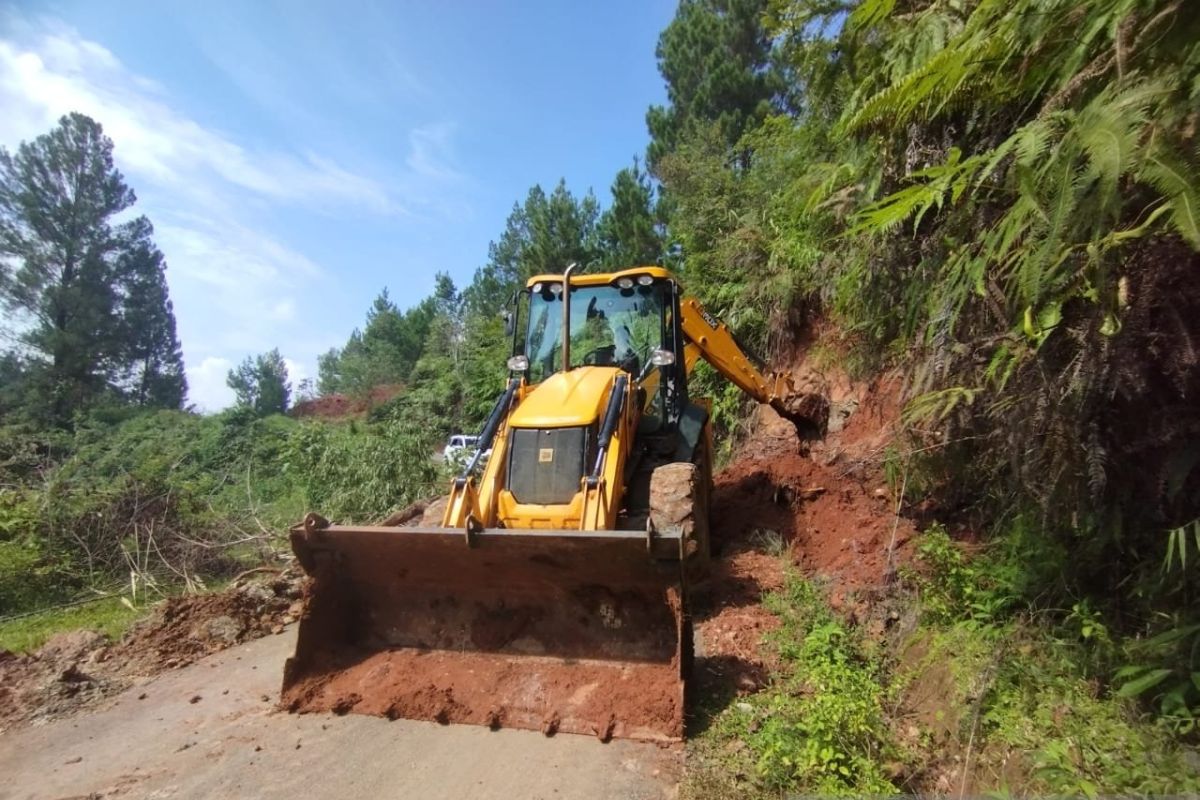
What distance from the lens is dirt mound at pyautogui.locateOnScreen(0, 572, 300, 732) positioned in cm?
539

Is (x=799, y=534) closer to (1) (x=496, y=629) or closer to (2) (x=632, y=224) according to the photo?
(1) (x=496, y=629)

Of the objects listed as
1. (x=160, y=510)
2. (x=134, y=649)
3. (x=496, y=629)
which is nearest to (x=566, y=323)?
(x=496, y=629)

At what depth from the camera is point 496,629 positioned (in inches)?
203

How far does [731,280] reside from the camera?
46.1ft

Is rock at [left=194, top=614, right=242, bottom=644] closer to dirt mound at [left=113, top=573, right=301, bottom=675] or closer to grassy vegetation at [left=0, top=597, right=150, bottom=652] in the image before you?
dirt mound at [left=113, top=573, right=301, bottom=675]

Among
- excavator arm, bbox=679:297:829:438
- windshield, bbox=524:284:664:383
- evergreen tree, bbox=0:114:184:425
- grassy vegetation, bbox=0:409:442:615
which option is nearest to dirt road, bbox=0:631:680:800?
windshield, bbox=524:284:664:383

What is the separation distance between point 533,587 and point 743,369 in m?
4.37

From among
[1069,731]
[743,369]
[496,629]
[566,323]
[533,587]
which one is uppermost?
[566,323]

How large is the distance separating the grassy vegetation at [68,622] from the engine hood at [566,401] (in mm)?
4815

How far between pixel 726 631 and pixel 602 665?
1206 mm

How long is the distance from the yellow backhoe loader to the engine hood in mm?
17

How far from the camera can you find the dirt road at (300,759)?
3.79 meters

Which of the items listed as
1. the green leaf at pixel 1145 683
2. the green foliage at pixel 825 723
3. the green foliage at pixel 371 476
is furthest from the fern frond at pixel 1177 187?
the green foliage at pixel 371 476

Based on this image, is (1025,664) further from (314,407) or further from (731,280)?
(314,407)
